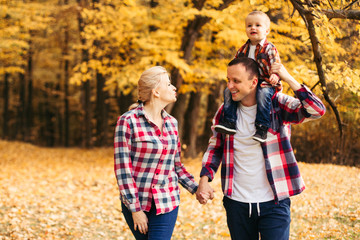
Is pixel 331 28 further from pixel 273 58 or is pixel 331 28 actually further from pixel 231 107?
pixel 231 107

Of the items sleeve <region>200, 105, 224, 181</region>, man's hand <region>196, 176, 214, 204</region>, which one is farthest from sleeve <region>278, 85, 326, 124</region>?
man's hand <region>196, 176, 214, 204</region>

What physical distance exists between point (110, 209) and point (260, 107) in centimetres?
508

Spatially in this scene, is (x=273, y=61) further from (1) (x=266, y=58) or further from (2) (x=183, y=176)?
(2) (x=183, y=176)

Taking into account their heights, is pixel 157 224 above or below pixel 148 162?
below

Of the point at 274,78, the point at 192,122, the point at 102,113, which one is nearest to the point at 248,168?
Answer: the point at 274,78

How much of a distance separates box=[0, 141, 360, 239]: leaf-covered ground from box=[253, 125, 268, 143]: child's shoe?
128 inches

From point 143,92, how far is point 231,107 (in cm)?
66

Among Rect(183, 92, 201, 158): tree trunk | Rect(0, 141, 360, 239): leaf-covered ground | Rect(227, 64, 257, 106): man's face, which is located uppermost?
Rect(227, 64, 257, 106): man's face

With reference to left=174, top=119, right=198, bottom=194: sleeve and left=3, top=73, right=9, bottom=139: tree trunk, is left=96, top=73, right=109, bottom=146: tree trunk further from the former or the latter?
left=174, top=119, right=198, bottom=194: sleeve

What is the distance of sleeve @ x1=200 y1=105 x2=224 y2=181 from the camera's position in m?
2.74

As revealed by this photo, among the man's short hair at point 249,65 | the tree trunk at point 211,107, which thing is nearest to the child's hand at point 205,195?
the man's short hair at point 249,65

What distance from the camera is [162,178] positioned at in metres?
2.66

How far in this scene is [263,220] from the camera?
2551mm

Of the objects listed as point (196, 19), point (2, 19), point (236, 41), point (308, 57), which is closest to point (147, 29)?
point (196, 19)
